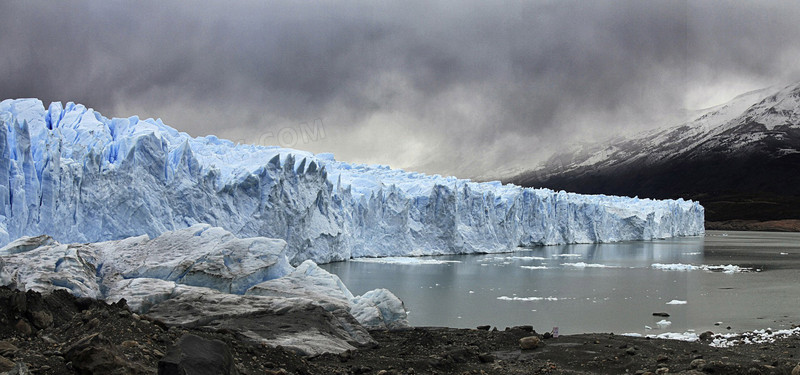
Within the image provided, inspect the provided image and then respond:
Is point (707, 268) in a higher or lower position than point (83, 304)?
lower

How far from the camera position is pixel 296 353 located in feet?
20.4

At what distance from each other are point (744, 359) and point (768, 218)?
8307 cm

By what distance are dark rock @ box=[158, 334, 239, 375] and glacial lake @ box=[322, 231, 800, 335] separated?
24.4ft

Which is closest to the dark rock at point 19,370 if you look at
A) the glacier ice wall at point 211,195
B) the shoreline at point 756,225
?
the glacier ice wall at point 211,195

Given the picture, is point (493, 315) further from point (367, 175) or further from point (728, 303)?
point (367, 175)

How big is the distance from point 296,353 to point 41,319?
2311 millimetres

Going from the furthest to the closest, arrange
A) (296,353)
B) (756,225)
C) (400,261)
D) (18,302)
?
(756,225)
(400,261)
(296,353)
(18,302)

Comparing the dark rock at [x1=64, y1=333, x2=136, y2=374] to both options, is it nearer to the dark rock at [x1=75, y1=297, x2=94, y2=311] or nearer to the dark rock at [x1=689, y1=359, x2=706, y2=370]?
the dark rock at [x1=75, y1=297, x2=94, y2=311]

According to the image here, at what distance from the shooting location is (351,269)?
2155cm

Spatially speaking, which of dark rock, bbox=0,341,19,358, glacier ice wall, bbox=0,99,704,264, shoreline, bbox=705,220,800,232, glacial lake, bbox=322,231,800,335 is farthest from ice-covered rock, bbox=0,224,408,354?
shoreline, bbox=705,220,800,232

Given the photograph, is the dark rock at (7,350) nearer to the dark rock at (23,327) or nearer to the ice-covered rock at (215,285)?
the dark rock at (23,327)

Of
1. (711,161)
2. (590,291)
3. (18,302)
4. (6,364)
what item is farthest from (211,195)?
(711,161)

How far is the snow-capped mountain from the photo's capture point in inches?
4615

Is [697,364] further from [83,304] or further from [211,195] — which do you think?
[211,195]
